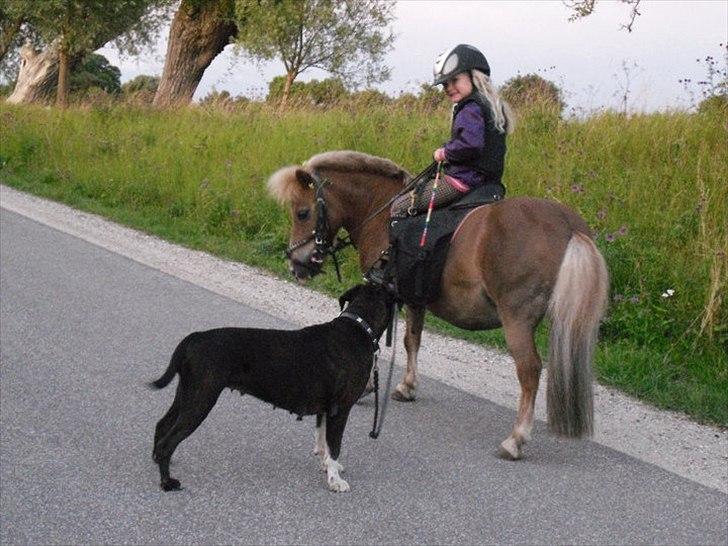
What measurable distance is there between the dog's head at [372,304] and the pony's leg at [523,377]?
747 millimetres

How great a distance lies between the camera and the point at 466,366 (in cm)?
709

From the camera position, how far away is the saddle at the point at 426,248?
5695 millimetres

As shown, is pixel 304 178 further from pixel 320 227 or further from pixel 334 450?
pixel 334 450

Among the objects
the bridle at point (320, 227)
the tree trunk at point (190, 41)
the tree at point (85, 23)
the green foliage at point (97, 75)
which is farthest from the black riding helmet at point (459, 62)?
the green foliage at point (97, 75)

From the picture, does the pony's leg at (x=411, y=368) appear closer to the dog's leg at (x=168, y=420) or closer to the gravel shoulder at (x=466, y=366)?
the gravel shoulder at (x=466, y=366)

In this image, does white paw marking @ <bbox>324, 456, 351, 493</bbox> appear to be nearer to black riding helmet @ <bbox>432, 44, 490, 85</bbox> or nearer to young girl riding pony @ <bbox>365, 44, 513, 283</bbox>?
young girl riding pony @ <bbox>365, 44, 513, 283</bbox>

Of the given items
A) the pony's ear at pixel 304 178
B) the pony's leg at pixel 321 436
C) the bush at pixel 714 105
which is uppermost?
the bush at pixel 714 105

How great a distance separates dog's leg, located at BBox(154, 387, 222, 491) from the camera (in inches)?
181

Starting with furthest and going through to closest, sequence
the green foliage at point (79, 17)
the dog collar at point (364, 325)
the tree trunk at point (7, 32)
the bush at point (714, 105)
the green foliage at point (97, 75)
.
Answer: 1. the green foliage at point (97, 75)
2. the tree trunk at point (7, 32)
3. the green foliage at point (79, 17)
4. the bush at point (714, 105)
5. the dog collar at point (364, 325)

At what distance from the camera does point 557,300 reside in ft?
16.8

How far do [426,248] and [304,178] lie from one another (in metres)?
1.07

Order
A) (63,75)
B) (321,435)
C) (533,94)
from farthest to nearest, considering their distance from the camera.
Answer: (63,75)
(533,94)
(321,435)

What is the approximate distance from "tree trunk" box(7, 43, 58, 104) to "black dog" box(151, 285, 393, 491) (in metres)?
29.0

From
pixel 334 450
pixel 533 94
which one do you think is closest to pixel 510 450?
pixel 334 450
